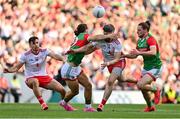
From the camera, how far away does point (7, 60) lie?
89.0 ft

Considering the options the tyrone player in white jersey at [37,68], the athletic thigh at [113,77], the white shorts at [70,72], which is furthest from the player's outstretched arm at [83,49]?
the tyrone player in white jersey at [37,68]

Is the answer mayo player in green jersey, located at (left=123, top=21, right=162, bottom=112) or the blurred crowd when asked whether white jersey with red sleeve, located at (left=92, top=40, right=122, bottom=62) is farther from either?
the blurred crowd

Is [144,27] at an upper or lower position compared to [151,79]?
upper

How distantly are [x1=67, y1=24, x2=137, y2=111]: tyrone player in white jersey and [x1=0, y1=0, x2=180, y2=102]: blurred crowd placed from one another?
10.5 meters

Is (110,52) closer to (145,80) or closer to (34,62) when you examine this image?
(145,80)

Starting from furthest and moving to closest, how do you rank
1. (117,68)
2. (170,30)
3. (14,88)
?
(170,30)
(14,88)
(117,68)

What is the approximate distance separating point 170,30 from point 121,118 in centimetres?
1729

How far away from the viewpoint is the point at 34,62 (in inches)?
663

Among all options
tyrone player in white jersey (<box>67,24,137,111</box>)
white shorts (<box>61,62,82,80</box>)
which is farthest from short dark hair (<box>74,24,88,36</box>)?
white shorts (<box>61,62,82,80</box>)

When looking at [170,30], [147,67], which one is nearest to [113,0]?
[170,30]

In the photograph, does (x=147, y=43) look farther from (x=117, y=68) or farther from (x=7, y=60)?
(x=7, y=60)

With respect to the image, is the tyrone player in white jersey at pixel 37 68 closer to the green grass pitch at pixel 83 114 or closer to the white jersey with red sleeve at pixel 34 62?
the white jersey with red sleeve at pixel 34 62

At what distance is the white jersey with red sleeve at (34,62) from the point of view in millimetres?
16672

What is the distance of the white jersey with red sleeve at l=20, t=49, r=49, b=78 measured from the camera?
54.7 ft
